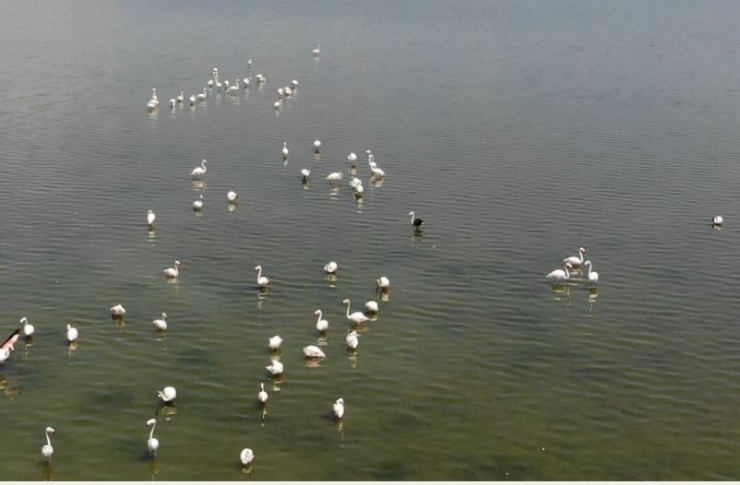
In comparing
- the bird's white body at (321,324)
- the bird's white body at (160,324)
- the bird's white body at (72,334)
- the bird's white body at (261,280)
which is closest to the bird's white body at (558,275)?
the bird's white body at (321,324)

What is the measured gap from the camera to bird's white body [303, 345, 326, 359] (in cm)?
3591

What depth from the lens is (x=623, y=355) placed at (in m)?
36.8

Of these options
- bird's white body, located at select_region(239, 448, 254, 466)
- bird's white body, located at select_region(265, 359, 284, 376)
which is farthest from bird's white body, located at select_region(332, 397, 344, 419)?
bird's white body, located at select_region(239, 448, 254, 466)

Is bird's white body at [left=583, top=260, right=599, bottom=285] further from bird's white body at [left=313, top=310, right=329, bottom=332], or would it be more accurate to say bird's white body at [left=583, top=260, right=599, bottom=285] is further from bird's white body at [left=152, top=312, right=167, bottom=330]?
bird's white body at [left=152, top=312, right=167, bottom=330]

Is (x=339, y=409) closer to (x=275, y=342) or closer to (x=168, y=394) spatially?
(x=275, y=342)

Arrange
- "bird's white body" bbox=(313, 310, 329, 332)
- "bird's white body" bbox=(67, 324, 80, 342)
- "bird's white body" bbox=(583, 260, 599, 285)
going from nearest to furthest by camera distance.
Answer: "bird's white body" bbox=(67, 324, 80, 342)
"bird's white body" bbox=(313, 310, 329, 332)
"bird's white body" bbox=(583, 260, 599, 285)

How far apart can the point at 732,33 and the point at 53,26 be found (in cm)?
7075

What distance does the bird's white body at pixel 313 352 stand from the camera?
118 feet

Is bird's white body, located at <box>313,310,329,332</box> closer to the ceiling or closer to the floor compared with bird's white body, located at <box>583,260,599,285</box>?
closer to the floor

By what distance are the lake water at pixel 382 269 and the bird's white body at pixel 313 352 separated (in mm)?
548

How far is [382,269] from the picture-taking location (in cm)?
4438

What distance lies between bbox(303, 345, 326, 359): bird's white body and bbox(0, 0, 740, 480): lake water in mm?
548

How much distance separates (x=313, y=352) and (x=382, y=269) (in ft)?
30.2

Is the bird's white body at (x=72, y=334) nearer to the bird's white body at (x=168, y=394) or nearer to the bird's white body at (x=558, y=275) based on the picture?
the bird's white body at (x=168, y=394)
